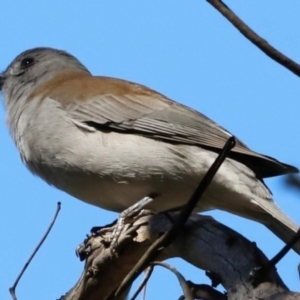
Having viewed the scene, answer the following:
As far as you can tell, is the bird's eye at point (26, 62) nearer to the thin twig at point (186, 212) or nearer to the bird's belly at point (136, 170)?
the bird's belly at point (136, 170)

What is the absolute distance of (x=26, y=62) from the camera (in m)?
6.18

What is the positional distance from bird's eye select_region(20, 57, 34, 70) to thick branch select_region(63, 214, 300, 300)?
257 cm

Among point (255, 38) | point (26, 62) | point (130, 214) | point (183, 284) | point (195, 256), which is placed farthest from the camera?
point (26, 62)

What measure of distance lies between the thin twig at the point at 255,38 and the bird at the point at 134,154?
2026 mm

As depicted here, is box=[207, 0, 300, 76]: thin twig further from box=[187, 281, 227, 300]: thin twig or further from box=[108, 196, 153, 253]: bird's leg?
box=[108, 196, 153, 253]: bird's leg

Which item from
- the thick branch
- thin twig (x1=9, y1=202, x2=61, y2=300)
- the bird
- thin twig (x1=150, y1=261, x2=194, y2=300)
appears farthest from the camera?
the bird

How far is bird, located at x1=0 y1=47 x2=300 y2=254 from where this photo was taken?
161 inches

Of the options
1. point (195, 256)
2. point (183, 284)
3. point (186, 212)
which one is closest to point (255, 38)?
point (186, 212)

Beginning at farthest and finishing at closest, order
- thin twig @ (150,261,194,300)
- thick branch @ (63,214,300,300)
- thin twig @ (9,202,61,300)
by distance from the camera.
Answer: thin twig @ (9,202,61,300)
thick branch @ (63,214,300,300)
thin twig @ (150,261,194,300)

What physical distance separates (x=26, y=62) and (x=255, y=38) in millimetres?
4660

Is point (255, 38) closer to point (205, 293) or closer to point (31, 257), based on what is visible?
point (205, 293)

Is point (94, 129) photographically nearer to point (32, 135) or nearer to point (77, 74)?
point (32, 135)

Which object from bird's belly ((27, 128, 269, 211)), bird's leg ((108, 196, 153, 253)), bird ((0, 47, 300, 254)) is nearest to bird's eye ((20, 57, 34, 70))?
bird ((0, 47, 300, 254))

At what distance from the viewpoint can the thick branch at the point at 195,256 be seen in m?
2.66
